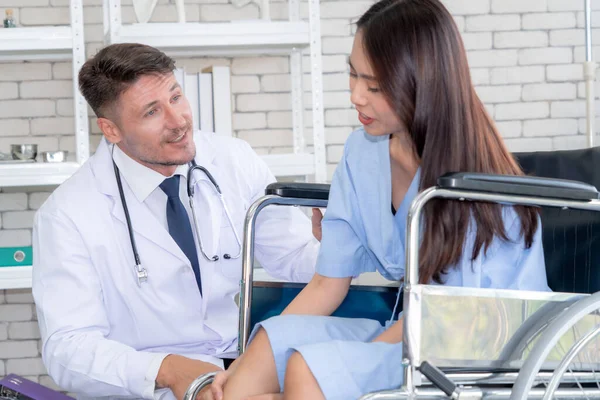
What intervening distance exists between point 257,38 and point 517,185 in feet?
5.51

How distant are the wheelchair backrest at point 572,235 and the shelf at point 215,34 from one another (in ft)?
3.91

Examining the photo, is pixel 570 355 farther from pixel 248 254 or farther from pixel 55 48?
pixel 55 48

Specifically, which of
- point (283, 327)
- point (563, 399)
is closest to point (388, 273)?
point (283, 327)

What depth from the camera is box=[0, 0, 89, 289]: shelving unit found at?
2711mm

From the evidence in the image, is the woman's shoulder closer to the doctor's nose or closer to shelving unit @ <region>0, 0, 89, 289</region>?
the doctor's nose

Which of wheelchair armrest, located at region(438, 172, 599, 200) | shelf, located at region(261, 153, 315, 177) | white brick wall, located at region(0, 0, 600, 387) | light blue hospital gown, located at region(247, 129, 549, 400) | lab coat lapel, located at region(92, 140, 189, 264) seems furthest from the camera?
white brick wall, located at region(0, 0, 600, 387)

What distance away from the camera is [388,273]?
164 centimetres

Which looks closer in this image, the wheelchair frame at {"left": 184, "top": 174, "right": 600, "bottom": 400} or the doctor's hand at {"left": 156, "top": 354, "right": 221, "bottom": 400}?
the wheelchair frame at {"left": 184, "top": 174, "right": 600, "bottom": 400}

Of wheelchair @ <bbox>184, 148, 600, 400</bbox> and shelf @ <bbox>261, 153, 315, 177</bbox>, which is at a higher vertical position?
shelf @ <bbox>261, 153, 315, 177</bbox>

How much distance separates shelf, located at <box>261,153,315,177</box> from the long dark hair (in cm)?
135

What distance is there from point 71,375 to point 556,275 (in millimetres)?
1026

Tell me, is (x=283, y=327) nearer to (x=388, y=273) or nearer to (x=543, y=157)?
(x=388, y=273)

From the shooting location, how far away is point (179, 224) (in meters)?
2.07

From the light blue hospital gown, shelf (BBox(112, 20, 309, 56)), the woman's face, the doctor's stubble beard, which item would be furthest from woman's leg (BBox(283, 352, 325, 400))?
shelf (BBox(112, 20, 309, 56))
